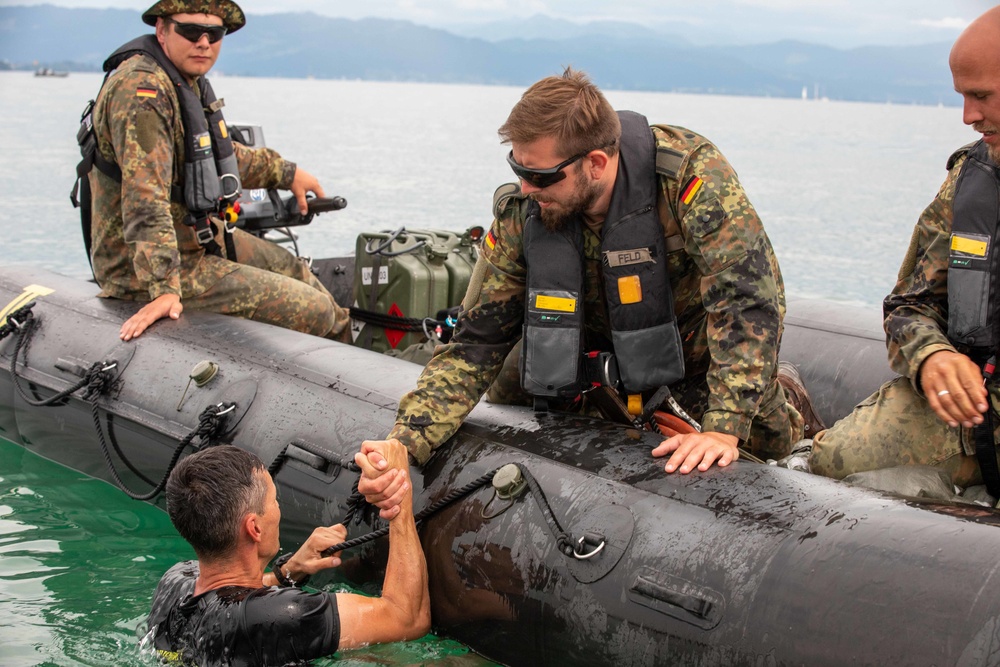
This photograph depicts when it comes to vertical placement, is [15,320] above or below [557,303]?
below

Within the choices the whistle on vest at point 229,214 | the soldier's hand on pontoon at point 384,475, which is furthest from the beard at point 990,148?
the whistle on vest at point 229,214

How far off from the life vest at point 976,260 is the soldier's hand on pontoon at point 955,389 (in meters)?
0.10

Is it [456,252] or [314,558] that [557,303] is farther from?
[456,252]

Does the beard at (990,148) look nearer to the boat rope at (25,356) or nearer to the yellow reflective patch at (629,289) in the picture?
the yellow reflective patch at (629,289)

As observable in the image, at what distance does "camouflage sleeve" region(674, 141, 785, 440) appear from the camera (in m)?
3.05

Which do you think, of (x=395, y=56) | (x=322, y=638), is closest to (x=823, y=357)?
(x=322, y=638)

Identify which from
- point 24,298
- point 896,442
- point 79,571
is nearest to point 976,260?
point 896,442

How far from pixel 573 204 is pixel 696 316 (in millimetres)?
633

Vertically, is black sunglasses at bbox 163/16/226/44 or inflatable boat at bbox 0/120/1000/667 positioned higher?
black sunglasses at bbox 163/16/226/44

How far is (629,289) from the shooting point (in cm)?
324

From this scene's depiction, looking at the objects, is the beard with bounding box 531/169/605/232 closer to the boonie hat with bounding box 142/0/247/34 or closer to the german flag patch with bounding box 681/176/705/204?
the german flag patch with bounding box 681/176/705/204

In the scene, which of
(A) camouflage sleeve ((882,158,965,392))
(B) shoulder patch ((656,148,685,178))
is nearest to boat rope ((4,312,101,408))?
(B) shoulder patch ((656,148,685,178))

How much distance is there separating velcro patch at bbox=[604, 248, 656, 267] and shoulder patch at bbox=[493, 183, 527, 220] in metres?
0.33

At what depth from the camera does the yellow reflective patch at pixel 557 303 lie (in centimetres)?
328
